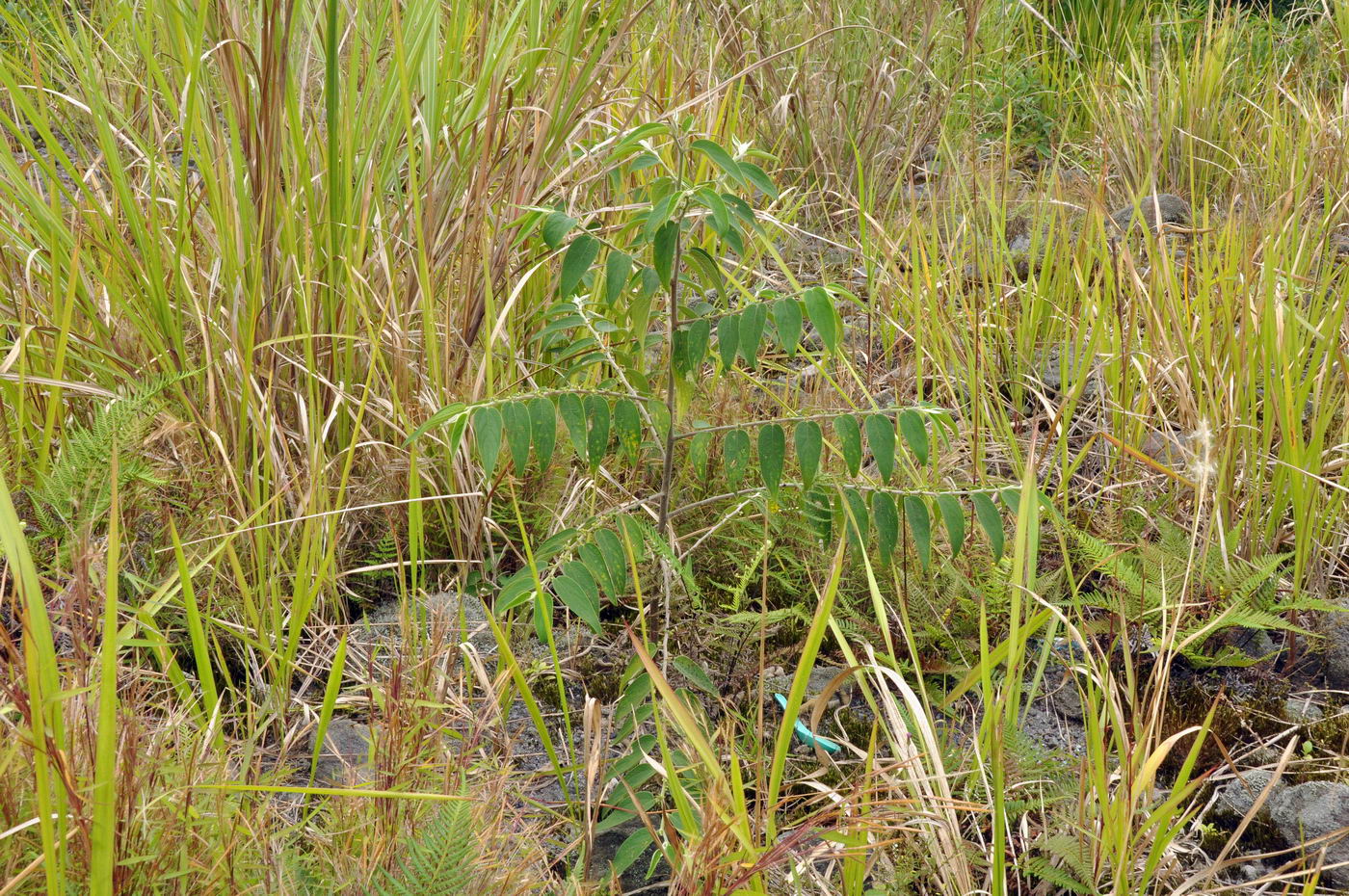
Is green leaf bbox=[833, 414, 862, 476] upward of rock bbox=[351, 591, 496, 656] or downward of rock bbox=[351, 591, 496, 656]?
upward

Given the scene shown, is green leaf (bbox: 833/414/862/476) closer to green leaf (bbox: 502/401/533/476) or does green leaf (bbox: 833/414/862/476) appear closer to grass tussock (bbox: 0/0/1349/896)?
grass tussock (bbox: 0/0/1349/896)

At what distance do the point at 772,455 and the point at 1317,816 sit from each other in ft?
2.85

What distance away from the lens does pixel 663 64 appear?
9.03ft

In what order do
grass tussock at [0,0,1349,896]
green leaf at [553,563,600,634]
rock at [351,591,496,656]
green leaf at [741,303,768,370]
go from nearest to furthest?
1. grass tussock at [0,0,1349,896]
2. green leaf at [553,563,600,634]
3. green leaf at [741,303,768,370]
4. rock at [351,591,496,656]

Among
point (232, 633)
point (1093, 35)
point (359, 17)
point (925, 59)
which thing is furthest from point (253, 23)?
point (1093, 35)

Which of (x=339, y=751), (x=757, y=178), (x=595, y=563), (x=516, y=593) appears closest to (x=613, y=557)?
(x=595, y=563)

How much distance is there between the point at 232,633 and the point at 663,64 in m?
1.86

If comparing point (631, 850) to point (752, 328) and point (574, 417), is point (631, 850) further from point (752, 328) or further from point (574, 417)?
point (752, 328)

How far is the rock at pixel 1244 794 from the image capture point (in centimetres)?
148

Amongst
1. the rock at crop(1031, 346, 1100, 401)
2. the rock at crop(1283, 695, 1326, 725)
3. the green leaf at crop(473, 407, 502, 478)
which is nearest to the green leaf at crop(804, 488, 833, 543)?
the green leaf at crop(473, 407, 502, 478)

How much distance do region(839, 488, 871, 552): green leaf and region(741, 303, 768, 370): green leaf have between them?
0.25 meters

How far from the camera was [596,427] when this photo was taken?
142cm

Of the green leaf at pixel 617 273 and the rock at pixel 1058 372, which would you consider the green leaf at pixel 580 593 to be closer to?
the green leaf at pixel 617 273

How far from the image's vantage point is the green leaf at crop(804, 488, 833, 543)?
153cm
